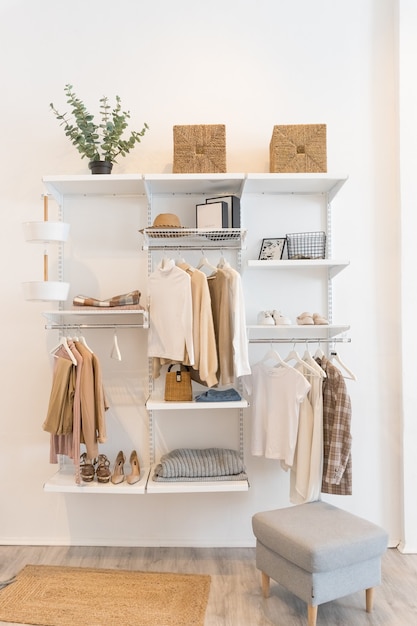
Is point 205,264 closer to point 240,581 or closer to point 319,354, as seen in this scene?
point 319,354

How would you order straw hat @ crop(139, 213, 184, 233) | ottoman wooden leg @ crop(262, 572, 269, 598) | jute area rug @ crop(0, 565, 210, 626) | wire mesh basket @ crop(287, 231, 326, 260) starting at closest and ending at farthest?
jute area rug @ crop(0, 565, 210, 626) < ottoman wooden leg @ crop(262, 572, 269, 598) < straw hat @ crop(139, 213, 184, 233) < wire mesh basket @ crop(287, 231, 326, 260)

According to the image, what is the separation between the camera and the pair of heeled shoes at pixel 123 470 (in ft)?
10.2

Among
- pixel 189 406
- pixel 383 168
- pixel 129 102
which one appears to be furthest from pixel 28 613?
pixel 383 168

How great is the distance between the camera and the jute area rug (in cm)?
258

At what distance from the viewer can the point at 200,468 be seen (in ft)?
10.3

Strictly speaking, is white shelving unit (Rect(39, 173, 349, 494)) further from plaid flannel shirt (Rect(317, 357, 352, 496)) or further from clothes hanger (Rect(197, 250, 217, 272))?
plaid flannel shirt (Rect(317, 357, 352, 496))

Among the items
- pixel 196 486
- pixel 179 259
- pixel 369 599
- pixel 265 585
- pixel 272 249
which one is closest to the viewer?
pixel 369 599

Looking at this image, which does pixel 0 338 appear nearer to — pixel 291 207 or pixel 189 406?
pixel 189 406

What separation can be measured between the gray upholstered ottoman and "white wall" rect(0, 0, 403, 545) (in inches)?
38.8

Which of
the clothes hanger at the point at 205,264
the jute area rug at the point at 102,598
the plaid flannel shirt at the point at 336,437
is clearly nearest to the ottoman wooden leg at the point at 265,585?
Answer: the jute area rug at the point at 102,598

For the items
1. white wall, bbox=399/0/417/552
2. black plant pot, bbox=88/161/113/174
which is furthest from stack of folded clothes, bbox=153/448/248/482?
black plant pot, bbox=88/161/113/174

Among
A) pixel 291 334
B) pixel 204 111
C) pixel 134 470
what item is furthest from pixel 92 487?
pixel 204 111

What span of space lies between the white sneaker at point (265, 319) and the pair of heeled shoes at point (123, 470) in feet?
3.46

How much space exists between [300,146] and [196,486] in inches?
76.0
